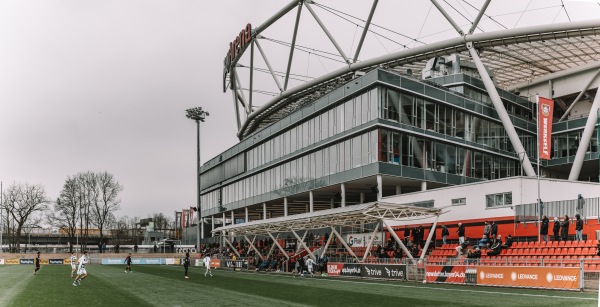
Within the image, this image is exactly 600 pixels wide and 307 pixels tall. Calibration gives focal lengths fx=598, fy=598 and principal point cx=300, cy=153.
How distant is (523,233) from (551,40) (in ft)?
89.7

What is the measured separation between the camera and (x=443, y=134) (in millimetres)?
53875

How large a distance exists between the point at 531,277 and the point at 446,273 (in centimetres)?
550

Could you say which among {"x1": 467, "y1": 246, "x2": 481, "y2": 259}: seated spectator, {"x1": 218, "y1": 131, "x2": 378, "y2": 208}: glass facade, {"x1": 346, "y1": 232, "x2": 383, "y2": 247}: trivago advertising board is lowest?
{"x1": 346, "y1": 232, "x2": 383, "y2": 247}: trivago advertising board

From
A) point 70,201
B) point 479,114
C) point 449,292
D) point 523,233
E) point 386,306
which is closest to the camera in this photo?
point 386,306

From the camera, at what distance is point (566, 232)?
30562mm

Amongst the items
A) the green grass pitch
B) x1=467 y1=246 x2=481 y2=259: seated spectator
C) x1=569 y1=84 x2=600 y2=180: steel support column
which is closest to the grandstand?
x1=569 y1=84 x2=600 y2=180: steel support column

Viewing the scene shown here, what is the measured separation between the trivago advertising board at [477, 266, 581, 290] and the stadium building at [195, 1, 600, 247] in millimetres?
8157

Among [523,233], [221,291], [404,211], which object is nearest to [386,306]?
[221,291]

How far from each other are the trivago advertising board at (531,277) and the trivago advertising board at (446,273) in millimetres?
1167

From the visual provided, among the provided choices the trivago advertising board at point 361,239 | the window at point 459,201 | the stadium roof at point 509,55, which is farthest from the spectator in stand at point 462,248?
the stadium roof at point 509,55

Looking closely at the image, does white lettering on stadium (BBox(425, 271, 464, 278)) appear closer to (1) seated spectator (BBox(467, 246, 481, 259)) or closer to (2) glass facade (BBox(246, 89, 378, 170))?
(1) seated spectator (BBox(467, 246, 481, 259))

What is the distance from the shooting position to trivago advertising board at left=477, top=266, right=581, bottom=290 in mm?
23609

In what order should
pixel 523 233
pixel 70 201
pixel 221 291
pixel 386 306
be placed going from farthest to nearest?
pixel 70 201 < pixel 523 233 < pixel 221 291 < pixel 386 306

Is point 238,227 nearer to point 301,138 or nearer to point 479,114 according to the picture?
point 301,138
